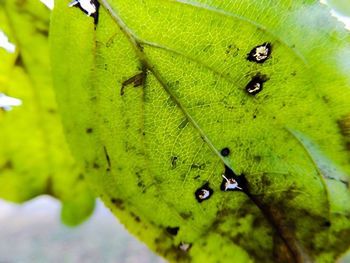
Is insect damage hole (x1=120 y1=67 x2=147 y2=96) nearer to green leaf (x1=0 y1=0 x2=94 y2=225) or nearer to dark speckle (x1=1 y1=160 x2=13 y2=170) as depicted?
green leaf (x1=0 y1=0 x2=94 y2=225)

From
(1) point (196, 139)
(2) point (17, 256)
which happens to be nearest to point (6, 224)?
(2) point (17, 256)

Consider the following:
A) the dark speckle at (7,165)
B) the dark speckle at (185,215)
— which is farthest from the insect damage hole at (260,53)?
the dark speckle at (7,165)

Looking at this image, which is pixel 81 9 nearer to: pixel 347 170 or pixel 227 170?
pixel 227 170

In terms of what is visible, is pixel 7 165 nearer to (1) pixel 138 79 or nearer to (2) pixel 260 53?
(1) pixel 138 79

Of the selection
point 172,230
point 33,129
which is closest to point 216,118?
point 172,230

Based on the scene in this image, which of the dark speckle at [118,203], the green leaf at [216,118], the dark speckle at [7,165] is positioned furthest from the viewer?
the dark speckle at [7,165]

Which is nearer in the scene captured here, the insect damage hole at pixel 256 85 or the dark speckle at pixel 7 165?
the insect damage hole at pixel 256 85

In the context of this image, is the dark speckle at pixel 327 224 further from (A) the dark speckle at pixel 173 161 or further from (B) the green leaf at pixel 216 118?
(A) the dark speckle at pixel 173 161
